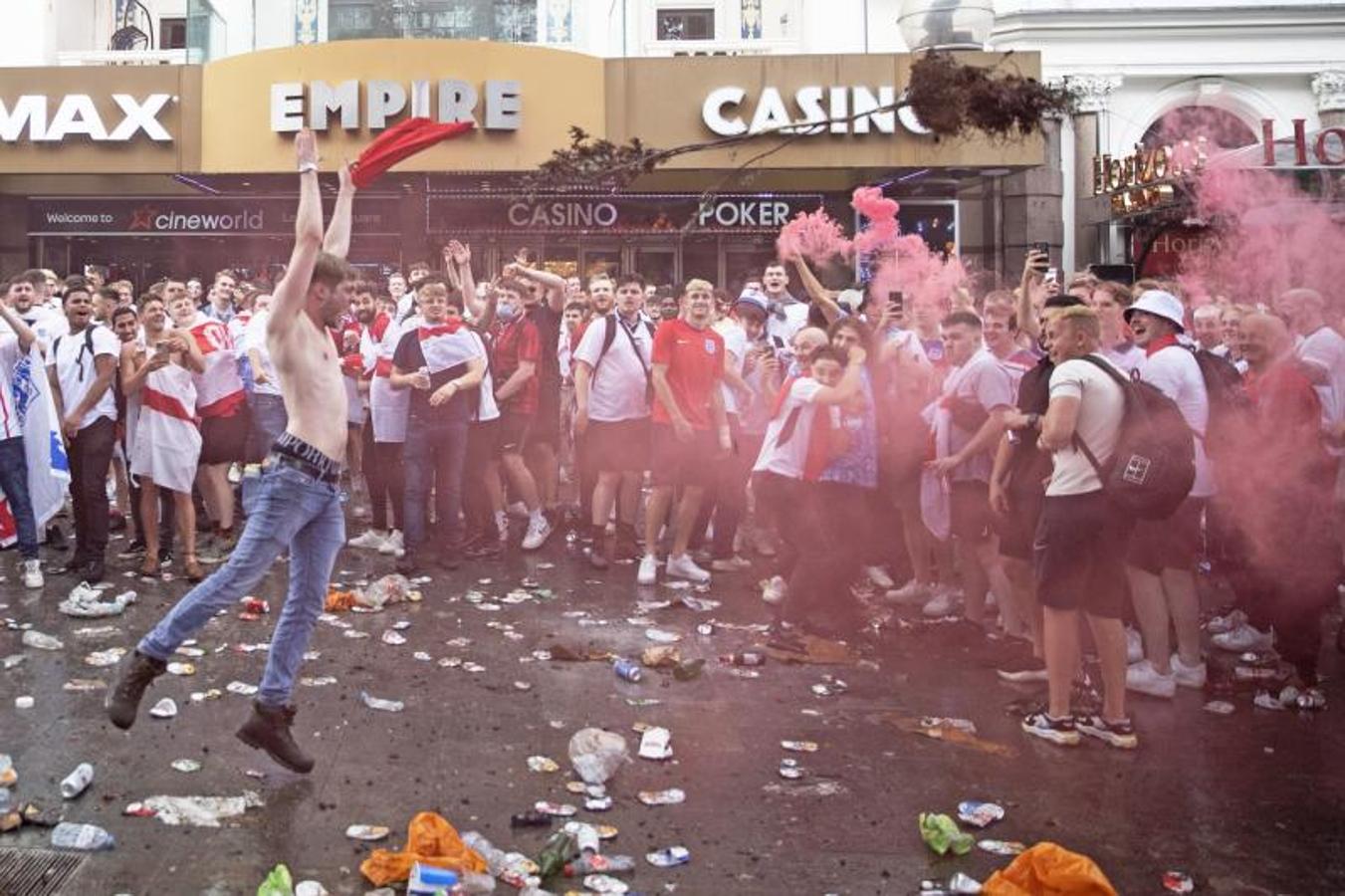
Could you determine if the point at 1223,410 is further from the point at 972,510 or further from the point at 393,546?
the point at 393,546

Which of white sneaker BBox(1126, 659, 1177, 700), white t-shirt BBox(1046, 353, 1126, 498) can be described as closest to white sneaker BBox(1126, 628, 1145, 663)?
white sneaker BBox(1126, 659, 1177, 700)

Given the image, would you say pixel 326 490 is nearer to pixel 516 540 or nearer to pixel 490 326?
pixel 516 540

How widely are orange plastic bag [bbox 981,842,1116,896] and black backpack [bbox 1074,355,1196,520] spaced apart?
1.76m

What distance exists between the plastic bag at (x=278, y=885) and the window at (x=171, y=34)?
1917 cm

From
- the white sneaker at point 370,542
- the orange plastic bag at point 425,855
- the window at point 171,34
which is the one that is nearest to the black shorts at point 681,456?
the white sneaker at point 370,542

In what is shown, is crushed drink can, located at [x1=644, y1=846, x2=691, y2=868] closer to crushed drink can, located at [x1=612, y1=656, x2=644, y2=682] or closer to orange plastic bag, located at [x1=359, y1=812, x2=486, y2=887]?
orange plastic bag, located at [x1=359, y1=812, x2=486, y2=887]

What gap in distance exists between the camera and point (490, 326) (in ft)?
31.8

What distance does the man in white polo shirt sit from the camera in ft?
23.9

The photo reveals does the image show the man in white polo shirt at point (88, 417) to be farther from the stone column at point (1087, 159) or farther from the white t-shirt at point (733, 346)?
the stone column at point (1087, 159)

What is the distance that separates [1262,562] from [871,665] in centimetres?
207

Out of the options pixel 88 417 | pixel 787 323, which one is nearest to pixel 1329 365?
pixel 787 323

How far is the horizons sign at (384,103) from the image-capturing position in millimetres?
14328

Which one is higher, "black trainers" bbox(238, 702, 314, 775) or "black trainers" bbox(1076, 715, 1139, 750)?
"black trainers" bbox(238, 702, 314, 775)

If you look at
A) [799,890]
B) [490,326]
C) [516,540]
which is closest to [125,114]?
[490,326]
